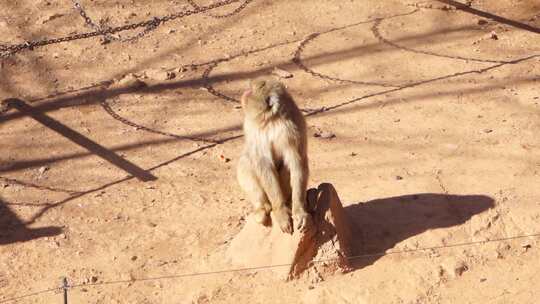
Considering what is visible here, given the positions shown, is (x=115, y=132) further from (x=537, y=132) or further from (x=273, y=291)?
(x=537, y=132)

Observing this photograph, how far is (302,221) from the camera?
6004 mm

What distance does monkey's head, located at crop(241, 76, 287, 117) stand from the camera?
5.93m

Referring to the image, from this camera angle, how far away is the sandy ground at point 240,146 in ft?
20.9

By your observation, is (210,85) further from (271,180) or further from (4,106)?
(271,180)

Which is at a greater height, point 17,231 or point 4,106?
point 4,106

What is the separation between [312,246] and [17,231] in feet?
8.84

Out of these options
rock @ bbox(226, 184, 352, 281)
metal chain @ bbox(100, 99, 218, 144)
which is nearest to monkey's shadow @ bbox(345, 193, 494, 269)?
rock @ bbox(226, 184, 352, 281)

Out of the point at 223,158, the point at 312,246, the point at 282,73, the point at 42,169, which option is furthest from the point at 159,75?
the point at 312,246

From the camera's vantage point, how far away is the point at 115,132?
866 centimetres

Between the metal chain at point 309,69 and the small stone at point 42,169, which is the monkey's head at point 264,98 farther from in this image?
the metal chain at point 309,69

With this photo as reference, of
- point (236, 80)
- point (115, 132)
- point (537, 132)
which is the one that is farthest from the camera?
point (236, 80)

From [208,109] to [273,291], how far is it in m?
3.33

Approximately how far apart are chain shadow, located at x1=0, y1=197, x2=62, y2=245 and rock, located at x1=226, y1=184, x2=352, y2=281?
1823 millimetres

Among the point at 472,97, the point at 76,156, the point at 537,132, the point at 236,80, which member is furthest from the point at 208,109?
the point at 537,132
